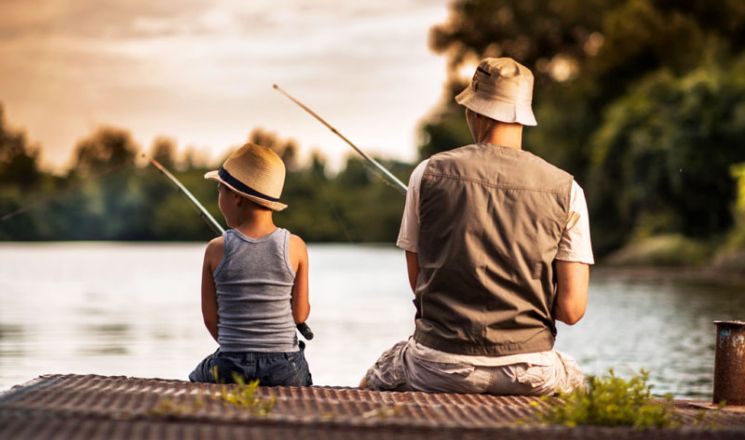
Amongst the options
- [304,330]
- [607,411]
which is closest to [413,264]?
[304,330]

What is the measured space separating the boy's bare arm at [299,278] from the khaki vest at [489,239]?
1.25 ft

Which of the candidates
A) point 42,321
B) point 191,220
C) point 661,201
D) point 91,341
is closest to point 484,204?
point 91,341

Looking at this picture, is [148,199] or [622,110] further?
[148,199]

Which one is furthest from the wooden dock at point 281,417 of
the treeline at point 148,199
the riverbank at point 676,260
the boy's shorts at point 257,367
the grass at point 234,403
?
the treeline at point 148,199

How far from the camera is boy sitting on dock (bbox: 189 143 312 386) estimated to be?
12.9ft

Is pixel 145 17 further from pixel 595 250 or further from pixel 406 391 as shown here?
pixel 406 391

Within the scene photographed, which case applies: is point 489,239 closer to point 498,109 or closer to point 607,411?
point 498,109

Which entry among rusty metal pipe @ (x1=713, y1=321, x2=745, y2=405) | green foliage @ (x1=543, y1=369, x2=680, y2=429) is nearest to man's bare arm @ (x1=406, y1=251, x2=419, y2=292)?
green foliage @ (x1=543, y1=369, x2=680, y2=429)

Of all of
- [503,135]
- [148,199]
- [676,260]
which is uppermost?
[503,135]

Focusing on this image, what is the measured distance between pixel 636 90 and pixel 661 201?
5.40 meters

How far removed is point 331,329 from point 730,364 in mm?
10108

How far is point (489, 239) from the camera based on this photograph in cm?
373

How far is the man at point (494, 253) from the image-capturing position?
373 centimetres

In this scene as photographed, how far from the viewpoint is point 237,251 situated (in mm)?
3930
